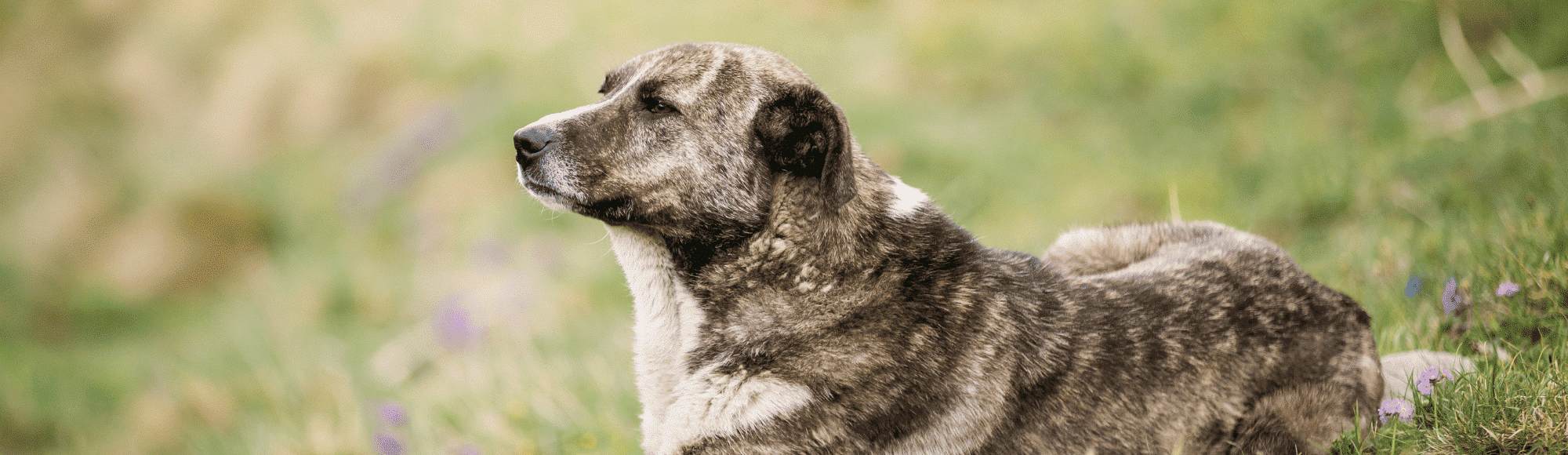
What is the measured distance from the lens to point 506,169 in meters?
10.6

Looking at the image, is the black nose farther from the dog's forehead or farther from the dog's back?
the dog's back

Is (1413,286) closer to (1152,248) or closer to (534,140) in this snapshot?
(1152,248)

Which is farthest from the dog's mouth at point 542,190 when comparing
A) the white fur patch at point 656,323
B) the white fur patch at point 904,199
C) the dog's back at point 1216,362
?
the dog's back at point 1216,362

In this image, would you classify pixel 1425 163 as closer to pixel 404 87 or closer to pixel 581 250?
pixel 581 250

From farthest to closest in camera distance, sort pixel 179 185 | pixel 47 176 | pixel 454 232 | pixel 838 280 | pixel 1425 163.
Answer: pixel 47 176 → pixel 179 185 → pixel 454 232 → pixel 1425 163 → pixel 838 280

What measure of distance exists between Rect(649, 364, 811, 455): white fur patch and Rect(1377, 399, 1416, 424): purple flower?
1.89 metres

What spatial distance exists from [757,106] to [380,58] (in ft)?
39.2

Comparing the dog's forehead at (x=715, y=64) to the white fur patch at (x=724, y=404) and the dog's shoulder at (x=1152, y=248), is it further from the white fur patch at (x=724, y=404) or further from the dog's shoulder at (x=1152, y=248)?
the dog's shoulder at (x=1152, y=248)

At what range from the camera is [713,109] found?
3256 mm

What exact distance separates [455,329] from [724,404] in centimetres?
460

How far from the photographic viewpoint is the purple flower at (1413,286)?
4.06m

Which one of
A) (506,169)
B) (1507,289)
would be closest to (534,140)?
(1507,289)

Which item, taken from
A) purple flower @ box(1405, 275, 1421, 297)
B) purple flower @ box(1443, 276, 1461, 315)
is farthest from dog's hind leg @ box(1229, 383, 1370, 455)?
purple flower @ box(1405, 275, 1421, 297)

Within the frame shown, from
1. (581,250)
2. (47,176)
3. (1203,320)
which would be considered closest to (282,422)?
(581,250)
